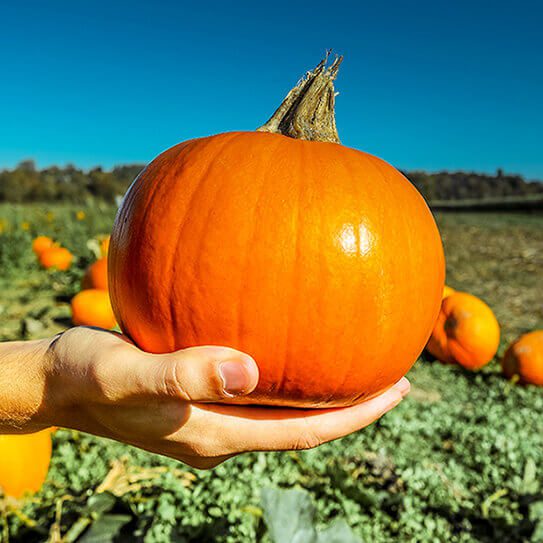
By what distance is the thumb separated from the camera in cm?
106

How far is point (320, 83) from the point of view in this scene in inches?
53.6

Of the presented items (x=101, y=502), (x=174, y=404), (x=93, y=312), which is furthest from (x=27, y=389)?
(x=93, y=312)

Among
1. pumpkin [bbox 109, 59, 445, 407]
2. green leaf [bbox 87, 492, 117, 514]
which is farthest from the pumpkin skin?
green leaf [bbox 87, 492, 117, 514]

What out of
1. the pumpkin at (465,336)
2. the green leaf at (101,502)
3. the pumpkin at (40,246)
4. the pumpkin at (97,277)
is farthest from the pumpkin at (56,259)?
the green leaf at (101,502)

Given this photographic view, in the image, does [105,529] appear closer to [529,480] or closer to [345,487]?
[345,487]

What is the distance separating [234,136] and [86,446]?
2045 millimetres

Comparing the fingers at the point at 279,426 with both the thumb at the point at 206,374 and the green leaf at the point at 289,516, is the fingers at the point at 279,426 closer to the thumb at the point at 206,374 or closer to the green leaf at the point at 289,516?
the thumb at the point at 206,374

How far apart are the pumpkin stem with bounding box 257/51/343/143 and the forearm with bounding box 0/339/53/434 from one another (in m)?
0.85

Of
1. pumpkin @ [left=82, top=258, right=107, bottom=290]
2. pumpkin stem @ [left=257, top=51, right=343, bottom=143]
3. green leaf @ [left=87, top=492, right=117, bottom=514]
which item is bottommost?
green leaf @ [left=87, top=492, right=117, bottom=514]

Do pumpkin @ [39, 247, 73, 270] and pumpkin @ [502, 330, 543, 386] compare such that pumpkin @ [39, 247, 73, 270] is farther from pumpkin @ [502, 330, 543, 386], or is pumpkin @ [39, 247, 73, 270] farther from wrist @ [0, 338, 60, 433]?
wrist @ [0, 338, 60, 433]

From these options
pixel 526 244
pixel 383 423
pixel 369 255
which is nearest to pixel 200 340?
pixel 369 255

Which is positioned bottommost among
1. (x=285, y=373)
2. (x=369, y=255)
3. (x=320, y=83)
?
(x=285, y=373)

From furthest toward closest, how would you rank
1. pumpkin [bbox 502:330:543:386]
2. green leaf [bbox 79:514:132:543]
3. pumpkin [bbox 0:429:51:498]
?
pumpkin [bbox 502:330:543:386] < pumpkin [bbox 0:429:51:498] < green leaf [bbox 79:514:132:543]

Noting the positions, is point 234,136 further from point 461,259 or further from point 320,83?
point 461,259
